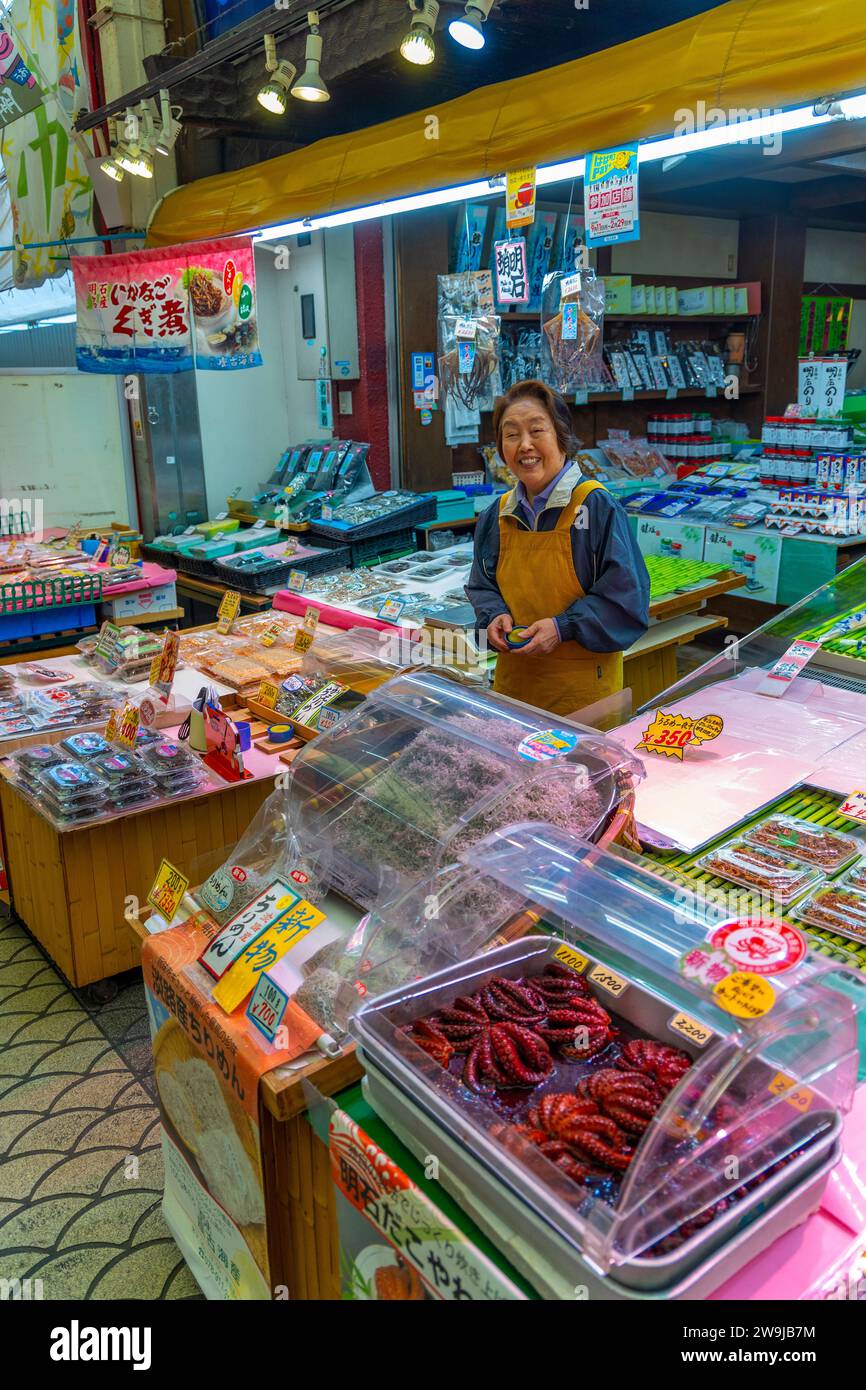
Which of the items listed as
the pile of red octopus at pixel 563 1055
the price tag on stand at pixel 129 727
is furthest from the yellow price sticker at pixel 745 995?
the price tag on stand at pixel 129 727

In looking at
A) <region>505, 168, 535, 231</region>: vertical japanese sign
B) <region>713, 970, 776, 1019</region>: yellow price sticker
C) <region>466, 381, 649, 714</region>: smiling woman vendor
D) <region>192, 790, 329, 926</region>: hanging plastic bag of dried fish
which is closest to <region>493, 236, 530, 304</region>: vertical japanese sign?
<region>505, 168, 535, 231</region>: vertical japanese sign

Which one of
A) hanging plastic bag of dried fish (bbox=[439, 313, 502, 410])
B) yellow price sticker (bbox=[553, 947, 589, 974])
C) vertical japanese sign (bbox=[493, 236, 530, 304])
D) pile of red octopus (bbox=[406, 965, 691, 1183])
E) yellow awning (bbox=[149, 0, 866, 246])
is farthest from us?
hanging plastic bag of dried fish (bbox=[439, 313, 502, 410])

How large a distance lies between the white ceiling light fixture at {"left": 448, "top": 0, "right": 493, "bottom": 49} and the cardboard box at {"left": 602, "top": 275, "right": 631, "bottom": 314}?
4.47 meters

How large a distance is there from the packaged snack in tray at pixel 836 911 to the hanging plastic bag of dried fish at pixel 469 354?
13.1 feet

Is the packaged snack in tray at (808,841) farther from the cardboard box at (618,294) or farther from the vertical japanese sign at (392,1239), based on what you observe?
the cardboard box at (618,294)

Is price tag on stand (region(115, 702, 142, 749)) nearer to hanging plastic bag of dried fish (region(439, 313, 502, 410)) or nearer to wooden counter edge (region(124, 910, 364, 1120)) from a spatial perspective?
wooden counter edge (region(124, 910, 364, 1120))

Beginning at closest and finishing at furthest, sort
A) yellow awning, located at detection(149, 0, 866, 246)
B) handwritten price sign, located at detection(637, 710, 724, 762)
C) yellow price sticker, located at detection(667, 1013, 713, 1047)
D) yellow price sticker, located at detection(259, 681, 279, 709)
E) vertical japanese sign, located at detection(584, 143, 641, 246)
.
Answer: yellow price sticker, located at detection(667, 1013, 713, 1047) → yellow awning, located at detection(149, 0, 866, 246) → handwritten price sign, located at detection(637, 710, 724, 762) → vertical japanese sign, located at detection(584, 143, 641, 246) → yellow price sticker, located at detection(259, 681, 279, 709)

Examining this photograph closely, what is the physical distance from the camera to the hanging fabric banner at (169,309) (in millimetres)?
5070

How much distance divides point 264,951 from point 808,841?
1356 millimetres

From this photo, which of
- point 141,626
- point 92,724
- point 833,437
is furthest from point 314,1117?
point 833,437

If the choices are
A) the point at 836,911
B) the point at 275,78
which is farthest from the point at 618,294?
the point at 836,911

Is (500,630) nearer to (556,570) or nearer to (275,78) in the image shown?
(556,570)

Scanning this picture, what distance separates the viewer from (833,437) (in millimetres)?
5816

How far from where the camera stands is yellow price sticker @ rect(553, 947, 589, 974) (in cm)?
174
